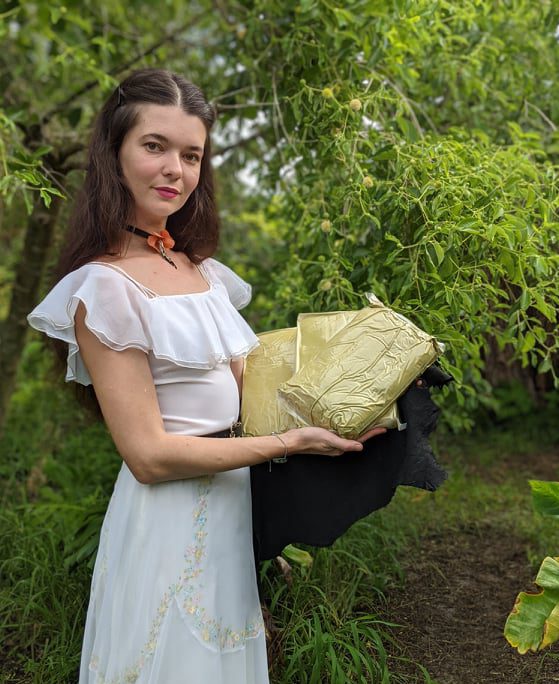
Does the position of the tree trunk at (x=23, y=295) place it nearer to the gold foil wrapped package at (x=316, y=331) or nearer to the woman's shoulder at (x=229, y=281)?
the woman's shoulder at (x=229, y=281)

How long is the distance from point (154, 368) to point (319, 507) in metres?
0.48

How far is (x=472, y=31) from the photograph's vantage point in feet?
10.6

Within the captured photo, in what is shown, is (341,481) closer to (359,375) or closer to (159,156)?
(359,375)

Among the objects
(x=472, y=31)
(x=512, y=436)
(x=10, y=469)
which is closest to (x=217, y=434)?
(x=472, y=31)

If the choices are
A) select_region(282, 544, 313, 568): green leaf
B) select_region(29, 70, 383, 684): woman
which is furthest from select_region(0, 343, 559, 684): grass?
select_region(29, 70, 383, 684): woman

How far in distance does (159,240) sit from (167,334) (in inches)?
11.5

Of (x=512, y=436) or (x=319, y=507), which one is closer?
(x=319, y=507)

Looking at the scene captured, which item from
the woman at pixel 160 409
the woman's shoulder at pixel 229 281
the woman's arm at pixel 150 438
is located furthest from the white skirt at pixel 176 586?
the woman's shoulder at pixel 229 281

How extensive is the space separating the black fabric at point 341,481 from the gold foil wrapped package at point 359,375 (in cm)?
7

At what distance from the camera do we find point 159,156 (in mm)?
1775

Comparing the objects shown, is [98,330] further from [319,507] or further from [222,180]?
[222,180]

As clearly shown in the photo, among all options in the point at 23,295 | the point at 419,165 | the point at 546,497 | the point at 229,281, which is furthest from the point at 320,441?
the point at 23,295

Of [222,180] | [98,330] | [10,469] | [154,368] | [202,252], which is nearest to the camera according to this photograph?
[98,330]

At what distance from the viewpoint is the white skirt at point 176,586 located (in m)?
1.70
